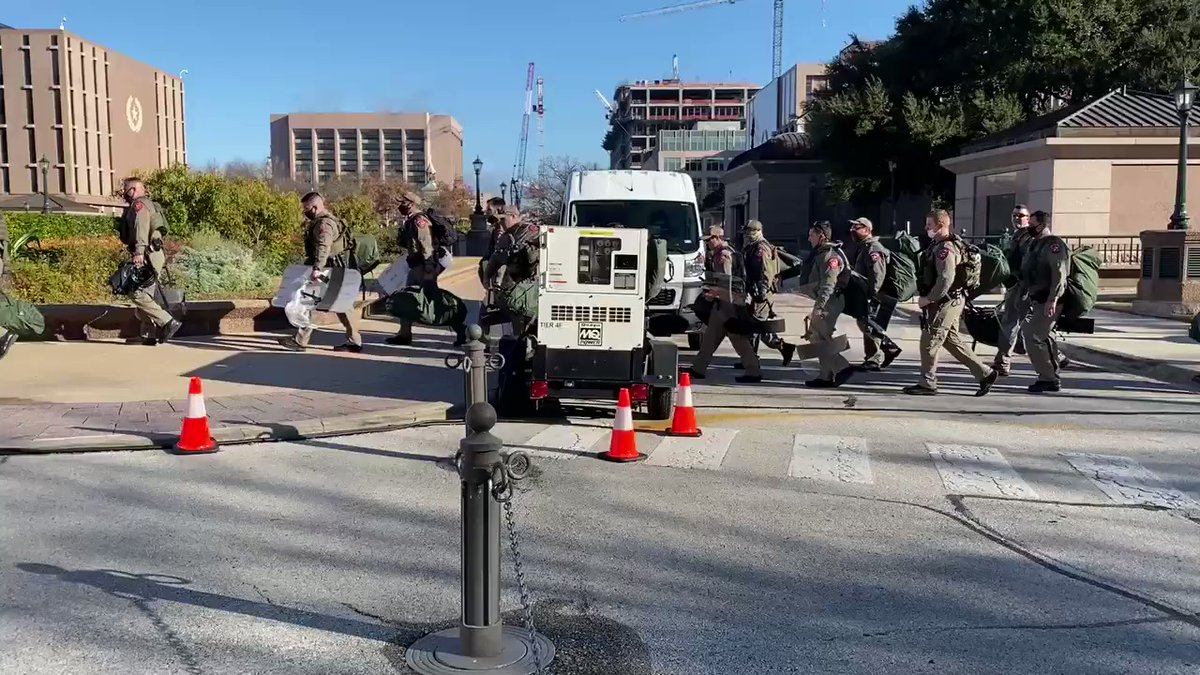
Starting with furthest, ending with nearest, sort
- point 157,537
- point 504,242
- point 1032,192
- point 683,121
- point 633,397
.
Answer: point 683,121, point 1032,192, point 504,242, point 633,397, point 157,537

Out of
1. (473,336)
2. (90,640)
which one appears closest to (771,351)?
(473,336)

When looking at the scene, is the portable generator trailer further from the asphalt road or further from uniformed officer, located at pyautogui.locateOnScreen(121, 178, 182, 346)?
uniformed officer, located at pyautogui.locateOnScreen(121, 178, 182, 346)

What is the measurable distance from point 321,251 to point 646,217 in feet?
17.0

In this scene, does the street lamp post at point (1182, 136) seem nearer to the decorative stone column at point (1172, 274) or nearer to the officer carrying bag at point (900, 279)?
the decorative stone column at point (1172, 274)

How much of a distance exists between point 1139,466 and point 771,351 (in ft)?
23.8

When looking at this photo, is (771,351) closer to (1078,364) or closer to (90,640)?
(1078,364)

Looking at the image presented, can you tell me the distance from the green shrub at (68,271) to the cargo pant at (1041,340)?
1251cm

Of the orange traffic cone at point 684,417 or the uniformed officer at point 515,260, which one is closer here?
the orange traffic cone at point 684,417

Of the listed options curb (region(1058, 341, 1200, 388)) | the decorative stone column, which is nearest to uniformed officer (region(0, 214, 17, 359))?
curb (region(1058, 341, 1200, 388))

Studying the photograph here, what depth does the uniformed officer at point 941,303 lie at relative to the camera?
34.0ft

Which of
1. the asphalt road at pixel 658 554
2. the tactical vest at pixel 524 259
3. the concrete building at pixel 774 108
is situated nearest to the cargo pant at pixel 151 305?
the tactical vest at pixel 524 259

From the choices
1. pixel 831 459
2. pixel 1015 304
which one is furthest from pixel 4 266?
pixel 1015 304

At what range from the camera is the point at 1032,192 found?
27078 millimetres

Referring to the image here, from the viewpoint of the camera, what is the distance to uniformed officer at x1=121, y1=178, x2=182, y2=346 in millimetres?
12164
